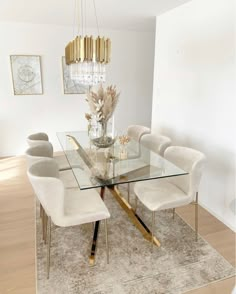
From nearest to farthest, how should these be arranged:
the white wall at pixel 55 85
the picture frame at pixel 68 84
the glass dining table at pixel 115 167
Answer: the glass dining table at pixel 115 167, the white wall at pixel 55 85, the picture frame at pixel 68 84

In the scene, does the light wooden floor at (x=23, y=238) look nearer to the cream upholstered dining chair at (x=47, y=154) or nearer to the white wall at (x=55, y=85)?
the cream upholstered dining chair at (x=47, y=154)

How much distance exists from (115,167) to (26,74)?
10.6ft

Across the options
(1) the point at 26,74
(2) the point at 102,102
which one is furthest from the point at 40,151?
(1) the point at 26,74

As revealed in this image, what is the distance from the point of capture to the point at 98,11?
3.55 m

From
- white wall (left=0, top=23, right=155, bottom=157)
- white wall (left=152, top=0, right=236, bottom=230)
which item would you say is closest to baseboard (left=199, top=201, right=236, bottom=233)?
white wall (left=152, top=0, right=236, bottom=230)

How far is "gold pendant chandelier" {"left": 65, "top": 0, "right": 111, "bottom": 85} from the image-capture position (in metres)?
2.20

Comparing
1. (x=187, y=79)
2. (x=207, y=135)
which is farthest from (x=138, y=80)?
(x=207, y=135)

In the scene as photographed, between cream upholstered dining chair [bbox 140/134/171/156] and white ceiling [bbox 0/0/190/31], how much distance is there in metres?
1.66

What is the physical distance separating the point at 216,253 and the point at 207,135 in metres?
1.27

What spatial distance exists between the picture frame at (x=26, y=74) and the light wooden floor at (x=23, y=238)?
1854mm

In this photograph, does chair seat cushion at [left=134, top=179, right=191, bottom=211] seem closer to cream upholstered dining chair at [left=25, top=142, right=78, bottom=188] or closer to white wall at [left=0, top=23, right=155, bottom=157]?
cream upholstered dining chair at [left=25, top=142, right=78, bottom=188]

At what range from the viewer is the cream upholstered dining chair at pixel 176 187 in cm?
216

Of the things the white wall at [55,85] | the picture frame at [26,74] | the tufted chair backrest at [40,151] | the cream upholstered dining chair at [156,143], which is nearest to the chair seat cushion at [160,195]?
the cream upholstered dining chair at [156,143]

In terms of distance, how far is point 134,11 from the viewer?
3.52m
